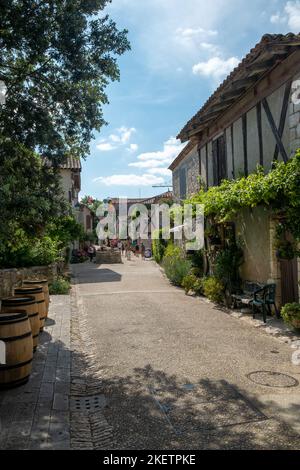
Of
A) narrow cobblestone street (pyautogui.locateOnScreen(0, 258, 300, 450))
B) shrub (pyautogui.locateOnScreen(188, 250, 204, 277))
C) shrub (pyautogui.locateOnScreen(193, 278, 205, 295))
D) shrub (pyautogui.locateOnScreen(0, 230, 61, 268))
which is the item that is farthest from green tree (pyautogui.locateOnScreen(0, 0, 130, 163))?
shrub (pyautogui.locateOnScreen(188, 250, 204, 277))

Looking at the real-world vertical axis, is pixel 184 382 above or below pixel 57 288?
below

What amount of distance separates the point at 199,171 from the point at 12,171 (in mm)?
9932

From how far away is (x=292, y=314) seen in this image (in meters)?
7.36

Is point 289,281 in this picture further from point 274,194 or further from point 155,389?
point 155,389

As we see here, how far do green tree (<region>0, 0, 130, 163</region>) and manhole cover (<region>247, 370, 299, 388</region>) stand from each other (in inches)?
178

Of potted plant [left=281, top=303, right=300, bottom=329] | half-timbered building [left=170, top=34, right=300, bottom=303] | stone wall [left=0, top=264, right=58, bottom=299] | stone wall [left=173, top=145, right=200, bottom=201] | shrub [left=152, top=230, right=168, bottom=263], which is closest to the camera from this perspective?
potted plant [left=281, top=303, right=300, bottom=329]

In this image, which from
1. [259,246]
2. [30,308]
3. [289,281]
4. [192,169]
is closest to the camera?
[30,308]

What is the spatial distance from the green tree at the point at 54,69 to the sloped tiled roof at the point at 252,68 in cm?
354

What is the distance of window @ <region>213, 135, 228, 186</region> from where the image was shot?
1210cm

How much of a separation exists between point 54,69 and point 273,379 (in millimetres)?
5667

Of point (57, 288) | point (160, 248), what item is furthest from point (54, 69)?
point (160, 248)

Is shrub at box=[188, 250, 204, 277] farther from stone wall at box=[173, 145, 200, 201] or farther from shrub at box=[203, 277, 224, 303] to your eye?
stone wall at box=[173, 145, 200, 201]

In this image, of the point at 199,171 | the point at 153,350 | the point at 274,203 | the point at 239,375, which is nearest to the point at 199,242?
the point at 199,171

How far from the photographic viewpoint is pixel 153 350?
657cm
